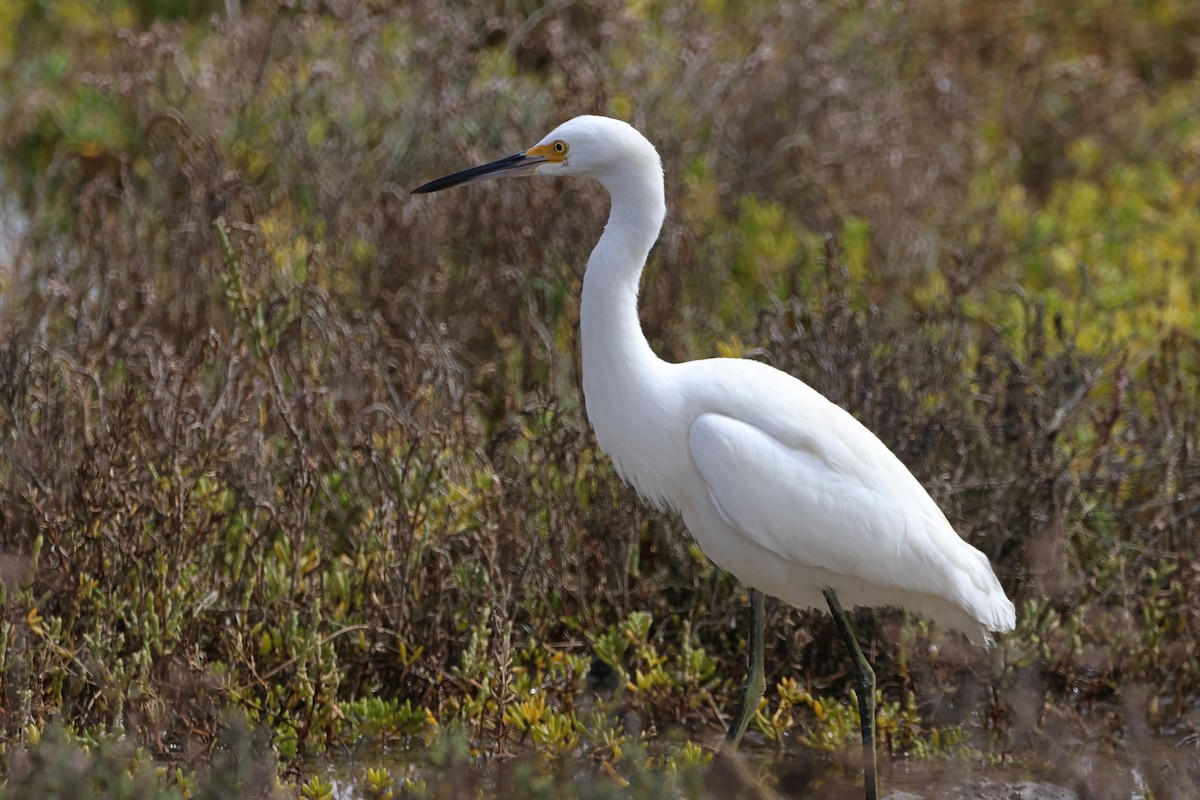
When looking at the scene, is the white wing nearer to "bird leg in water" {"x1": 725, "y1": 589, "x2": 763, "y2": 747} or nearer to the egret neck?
the egret neck

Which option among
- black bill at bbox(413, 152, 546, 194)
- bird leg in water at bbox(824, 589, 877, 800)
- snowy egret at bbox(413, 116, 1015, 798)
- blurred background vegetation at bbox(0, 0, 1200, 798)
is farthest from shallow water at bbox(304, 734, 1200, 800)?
black bill at bbox(413, 152, 546, 194)

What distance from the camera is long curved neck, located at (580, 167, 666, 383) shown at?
3.19 metres

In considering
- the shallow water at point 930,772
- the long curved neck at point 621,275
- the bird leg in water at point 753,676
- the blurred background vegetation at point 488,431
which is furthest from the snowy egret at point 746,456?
the blurred background vegetation at point 488,431

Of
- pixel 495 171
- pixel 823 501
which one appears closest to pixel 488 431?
pixel 495 171

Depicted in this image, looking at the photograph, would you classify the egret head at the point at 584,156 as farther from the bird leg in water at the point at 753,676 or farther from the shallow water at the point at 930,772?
the shallow water at the point at 930,772

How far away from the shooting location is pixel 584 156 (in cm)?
323

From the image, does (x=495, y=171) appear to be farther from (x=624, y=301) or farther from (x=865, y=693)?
(x=865, y=693)

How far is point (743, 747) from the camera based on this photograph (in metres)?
3.80

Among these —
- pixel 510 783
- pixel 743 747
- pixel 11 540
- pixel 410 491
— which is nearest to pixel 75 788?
pixel 510 783

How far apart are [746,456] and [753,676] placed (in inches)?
24.3

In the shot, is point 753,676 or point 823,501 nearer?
point 823,501

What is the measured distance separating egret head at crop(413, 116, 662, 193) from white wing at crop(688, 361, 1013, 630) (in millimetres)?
534

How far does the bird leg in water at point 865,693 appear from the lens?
3264mm

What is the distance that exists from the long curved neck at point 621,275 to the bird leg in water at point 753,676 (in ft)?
2.15
